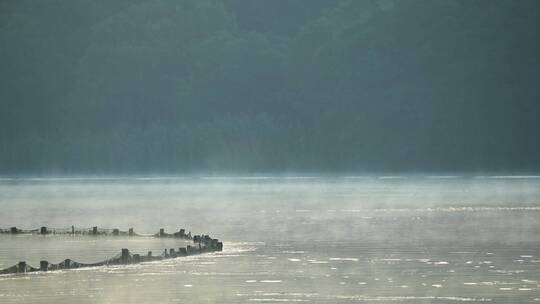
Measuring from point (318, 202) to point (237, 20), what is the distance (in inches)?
3361

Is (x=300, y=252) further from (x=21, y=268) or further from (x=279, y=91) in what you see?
(x=279, y=91)

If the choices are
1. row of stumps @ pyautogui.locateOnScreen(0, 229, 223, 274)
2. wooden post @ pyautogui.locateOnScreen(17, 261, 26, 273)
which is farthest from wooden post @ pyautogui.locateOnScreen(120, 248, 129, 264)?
wooden post @ pyautogui.locateOnScreen(17, 261, 26, 273)

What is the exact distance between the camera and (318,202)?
356ft

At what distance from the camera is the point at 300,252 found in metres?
51.8

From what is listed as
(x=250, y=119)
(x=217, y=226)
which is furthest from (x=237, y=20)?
(x=217, y=226)

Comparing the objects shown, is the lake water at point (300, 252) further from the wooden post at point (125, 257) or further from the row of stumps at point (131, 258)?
the wooden post at point (125, 257)

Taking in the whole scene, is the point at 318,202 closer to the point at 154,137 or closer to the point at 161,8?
the point at 154,137

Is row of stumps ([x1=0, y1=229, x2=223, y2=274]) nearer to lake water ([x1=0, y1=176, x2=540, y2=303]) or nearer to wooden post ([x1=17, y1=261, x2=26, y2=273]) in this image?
wooden post ([x1=17, y1=261, x2=26, y2=273])

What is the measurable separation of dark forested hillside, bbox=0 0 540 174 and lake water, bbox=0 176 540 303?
188 feet

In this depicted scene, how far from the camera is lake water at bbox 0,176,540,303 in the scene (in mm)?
36781

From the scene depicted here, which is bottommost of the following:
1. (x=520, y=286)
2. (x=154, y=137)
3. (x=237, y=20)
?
(x=520, y=286)

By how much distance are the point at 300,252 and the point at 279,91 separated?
12135cm

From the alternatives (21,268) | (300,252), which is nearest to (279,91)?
(300,252)

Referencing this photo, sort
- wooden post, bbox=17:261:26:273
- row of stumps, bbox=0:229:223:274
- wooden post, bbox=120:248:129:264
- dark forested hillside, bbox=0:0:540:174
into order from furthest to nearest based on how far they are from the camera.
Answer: dark forested hillside, bbox=0:0:540:174, wooden post, bbox=120:248:129:264, row of stumps, bbox=0:229:223:274, wooden post, bbox=17:261:26:273
